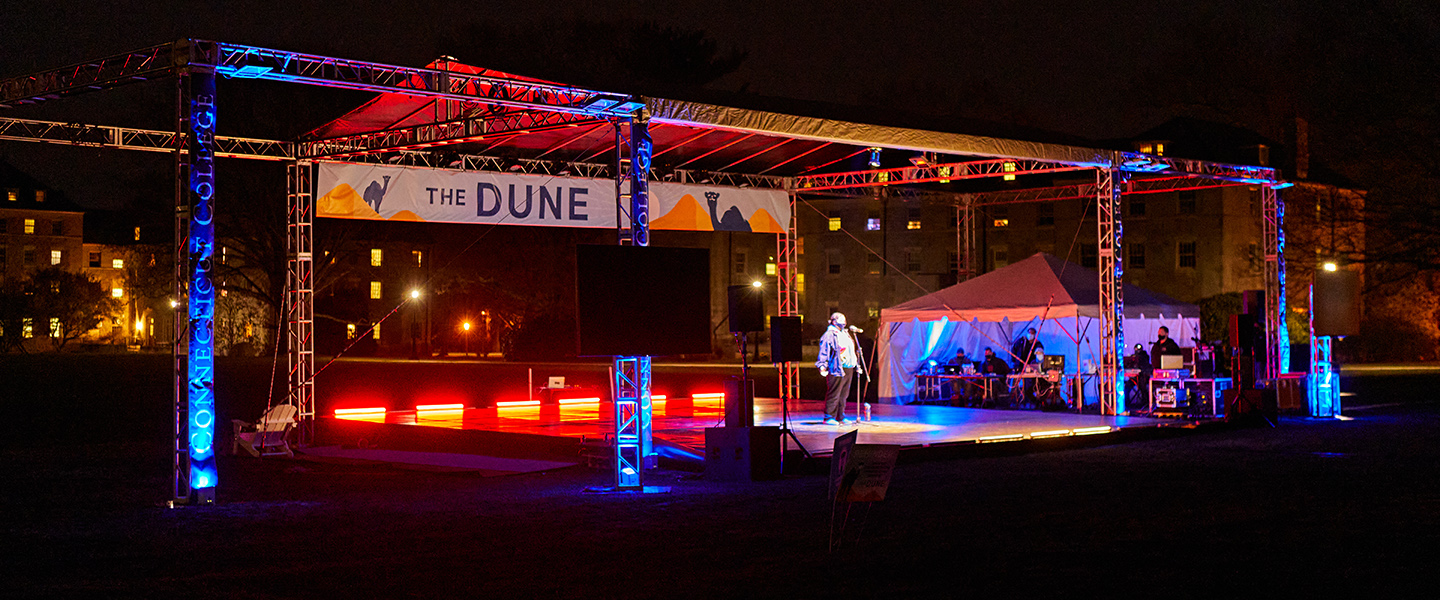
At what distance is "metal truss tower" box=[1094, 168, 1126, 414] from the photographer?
19844mm

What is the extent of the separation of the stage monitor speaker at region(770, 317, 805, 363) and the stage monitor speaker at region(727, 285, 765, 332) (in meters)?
0.58

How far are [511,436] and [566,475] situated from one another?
→ 2.02 m

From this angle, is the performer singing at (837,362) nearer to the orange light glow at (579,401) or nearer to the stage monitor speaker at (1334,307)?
the orange light glow at (579,401)

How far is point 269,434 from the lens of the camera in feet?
50.6

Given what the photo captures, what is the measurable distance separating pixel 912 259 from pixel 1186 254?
1300 centimetres

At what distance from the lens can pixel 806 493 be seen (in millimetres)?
11719

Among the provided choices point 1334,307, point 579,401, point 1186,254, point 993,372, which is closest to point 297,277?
point 579,401

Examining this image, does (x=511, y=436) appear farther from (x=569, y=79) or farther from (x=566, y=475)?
(x=569, y=79)

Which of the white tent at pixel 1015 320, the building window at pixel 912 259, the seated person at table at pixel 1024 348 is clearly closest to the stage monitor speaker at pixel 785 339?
the white tent at pixel 1015 320

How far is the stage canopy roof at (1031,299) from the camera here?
2272 centimetres

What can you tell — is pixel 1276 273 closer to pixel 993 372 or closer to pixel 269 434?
pixel 993 372

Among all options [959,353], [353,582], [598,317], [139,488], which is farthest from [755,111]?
[959,353]

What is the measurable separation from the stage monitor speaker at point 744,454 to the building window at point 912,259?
50.1 metres

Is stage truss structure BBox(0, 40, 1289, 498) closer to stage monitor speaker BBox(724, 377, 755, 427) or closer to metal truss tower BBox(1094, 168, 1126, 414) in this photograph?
metal truss tower BBox(1094, 168, 1126, 414)
